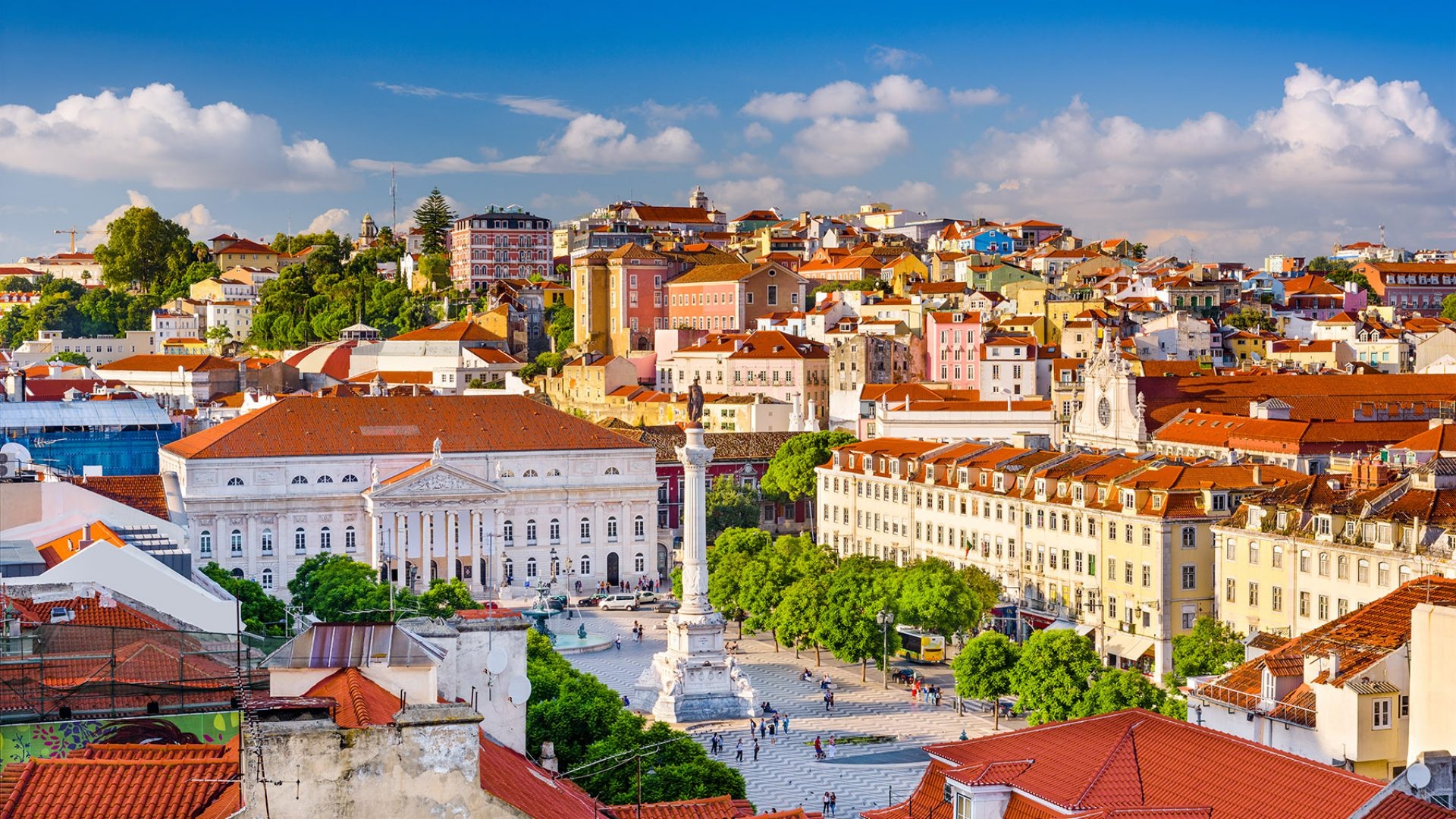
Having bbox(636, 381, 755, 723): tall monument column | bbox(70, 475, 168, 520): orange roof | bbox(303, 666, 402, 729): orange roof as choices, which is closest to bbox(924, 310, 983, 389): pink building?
bbox(636, 381, 755, 723): tall monument column

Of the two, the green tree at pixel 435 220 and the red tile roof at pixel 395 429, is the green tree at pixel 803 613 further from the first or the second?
the green tree at pixel 435 220

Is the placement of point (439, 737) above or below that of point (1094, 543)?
above

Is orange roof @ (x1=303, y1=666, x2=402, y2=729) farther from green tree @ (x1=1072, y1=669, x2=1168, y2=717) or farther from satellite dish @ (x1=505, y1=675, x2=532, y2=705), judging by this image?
green tree @ (x1=1072, y1=669, x2=1168, y2=717)

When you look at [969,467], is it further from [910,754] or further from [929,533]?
[910,754]

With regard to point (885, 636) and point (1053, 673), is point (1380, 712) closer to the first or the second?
point (1053, 673)

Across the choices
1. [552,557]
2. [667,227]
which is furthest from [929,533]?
[667,227]

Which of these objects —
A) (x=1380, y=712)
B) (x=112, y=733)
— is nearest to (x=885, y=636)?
(x=1380, y=712)
